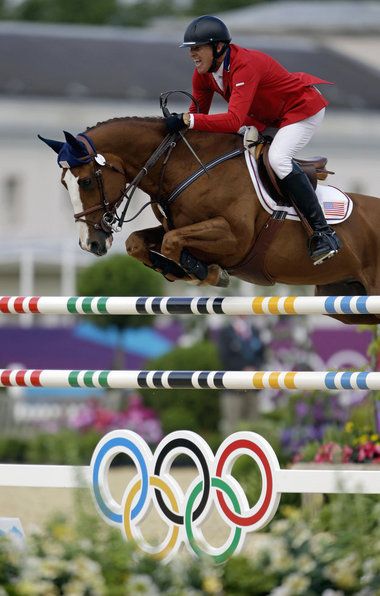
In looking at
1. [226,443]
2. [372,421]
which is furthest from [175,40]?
[226,443]

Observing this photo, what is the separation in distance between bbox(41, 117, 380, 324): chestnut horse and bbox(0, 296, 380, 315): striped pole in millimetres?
586

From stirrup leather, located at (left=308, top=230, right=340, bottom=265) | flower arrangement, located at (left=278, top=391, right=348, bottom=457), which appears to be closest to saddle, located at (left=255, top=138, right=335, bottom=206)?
stirrup leather, located at (left=308, top=230, right=340, bottom=265)

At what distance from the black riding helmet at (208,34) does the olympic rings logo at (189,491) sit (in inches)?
84.6

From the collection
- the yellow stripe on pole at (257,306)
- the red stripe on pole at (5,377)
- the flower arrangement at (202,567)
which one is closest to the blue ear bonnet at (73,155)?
the red stripe on pole at (5,377)

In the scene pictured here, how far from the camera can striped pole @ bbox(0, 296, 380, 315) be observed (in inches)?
237

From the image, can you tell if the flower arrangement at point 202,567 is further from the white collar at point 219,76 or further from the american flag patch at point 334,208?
the white collar at point 219,76

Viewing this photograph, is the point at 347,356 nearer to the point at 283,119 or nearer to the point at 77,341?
the point at 77,341

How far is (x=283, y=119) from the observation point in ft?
23.9

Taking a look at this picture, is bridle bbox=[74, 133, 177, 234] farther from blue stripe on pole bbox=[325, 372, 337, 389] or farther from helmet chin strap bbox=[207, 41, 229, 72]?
blue stripe on pole bbox=[325, 372, 337, 389]

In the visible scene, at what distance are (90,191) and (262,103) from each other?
1017 millimetres

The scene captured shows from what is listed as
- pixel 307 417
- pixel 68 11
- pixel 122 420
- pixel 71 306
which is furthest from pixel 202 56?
pixel 68 11

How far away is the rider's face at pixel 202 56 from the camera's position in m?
7.01

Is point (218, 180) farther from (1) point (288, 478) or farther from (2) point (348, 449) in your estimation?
(2) point (348, 449)

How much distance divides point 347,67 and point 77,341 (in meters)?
32.1
